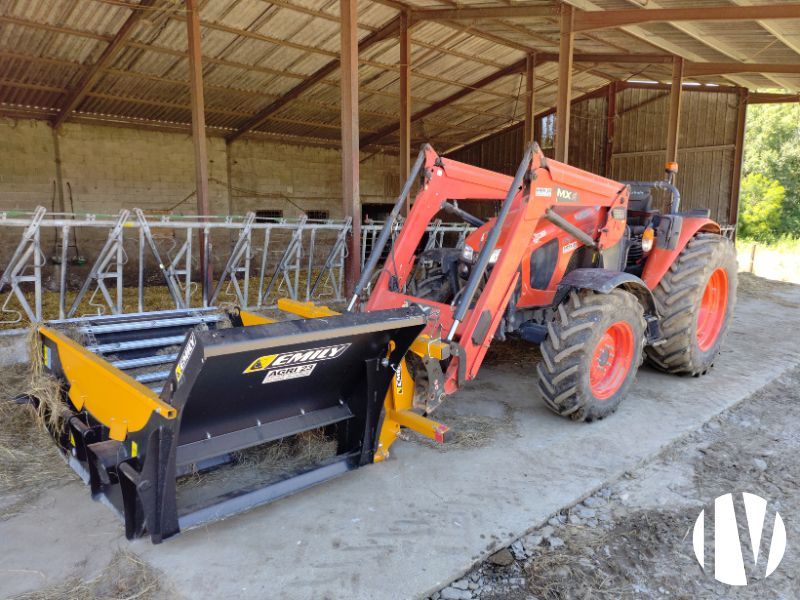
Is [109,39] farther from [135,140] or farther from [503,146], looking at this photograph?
[503,146]

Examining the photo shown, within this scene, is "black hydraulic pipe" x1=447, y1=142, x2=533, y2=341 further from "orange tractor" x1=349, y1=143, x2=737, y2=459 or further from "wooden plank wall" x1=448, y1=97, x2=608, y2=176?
"wooden plank wall" x1=448, y1=97, x2=608, y2=176

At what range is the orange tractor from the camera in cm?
352

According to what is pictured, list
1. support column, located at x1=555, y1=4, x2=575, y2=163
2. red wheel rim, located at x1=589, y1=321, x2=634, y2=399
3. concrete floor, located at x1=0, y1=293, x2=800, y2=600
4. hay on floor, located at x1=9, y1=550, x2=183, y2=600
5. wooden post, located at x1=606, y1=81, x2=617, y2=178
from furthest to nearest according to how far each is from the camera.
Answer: wooden post, located at x1=606, y1=81, x2=617, y2=178 → support column, located at x1=555, y1=4, x2=575, y2=163 → red wheel rim, located at x1=589, y1=321, x2=634, y2=399 → concrete floor, located at x1=0, y1=293, x2=800, y2=600 → hay on floor, located at x1=9, y1=550, x2=183, y2=600

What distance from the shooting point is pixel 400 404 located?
323cm

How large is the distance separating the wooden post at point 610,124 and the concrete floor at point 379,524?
14.4 m

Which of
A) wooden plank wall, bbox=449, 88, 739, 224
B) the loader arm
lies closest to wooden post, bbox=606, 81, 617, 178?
wooden plank wall, bbox=449, 88, 739, 224

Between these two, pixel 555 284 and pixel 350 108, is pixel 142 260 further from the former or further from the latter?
pixel 555 284

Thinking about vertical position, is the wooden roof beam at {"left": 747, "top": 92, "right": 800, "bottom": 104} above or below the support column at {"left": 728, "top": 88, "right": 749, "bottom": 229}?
above

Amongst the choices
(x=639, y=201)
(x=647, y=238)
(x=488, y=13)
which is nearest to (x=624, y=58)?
(x=488, y=13)

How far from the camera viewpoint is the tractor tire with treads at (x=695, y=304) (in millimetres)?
4883

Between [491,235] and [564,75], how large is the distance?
22.5 ft

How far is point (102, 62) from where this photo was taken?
30.5ft

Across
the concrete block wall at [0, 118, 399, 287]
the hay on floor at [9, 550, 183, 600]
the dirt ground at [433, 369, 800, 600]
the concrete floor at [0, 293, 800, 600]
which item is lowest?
the dirt ground at [433, 369, 800, 600]

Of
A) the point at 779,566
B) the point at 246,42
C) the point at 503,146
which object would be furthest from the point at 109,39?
the point at 503,146
